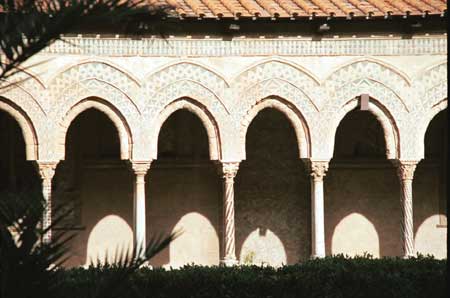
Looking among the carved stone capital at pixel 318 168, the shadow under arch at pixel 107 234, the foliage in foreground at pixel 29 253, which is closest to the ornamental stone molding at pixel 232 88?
the carved stone capital at pixel 318 168

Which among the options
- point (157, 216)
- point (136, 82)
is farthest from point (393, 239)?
point (136, 82)

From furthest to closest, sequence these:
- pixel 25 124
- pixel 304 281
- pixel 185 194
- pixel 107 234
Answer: pixel 185 194, pixel 107 234, pixel 25 124, pixel 304 281

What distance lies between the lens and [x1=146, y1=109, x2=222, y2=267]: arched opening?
758 inches

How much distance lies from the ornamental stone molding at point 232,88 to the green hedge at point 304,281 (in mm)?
Result: 4788

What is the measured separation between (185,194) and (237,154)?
2.28 m

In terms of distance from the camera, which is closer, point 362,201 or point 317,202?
point 317,202

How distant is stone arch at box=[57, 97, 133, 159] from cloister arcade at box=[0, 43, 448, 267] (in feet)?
0.07

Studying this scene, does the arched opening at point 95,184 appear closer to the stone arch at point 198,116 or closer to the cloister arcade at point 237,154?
the cloister arcade at point 237,154

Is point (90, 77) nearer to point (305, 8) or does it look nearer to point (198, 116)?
point (198, 116)

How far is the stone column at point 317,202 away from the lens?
17672 mm

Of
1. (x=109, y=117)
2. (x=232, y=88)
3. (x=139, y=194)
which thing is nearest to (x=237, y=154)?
(x=232, y=88)

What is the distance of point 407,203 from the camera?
58.2 feet

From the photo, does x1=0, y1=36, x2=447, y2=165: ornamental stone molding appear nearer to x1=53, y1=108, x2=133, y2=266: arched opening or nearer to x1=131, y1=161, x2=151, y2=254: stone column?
x1=131, y1=161, x2=151, y2=254: stone column

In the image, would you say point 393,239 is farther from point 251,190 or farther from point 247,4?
point 247,4
